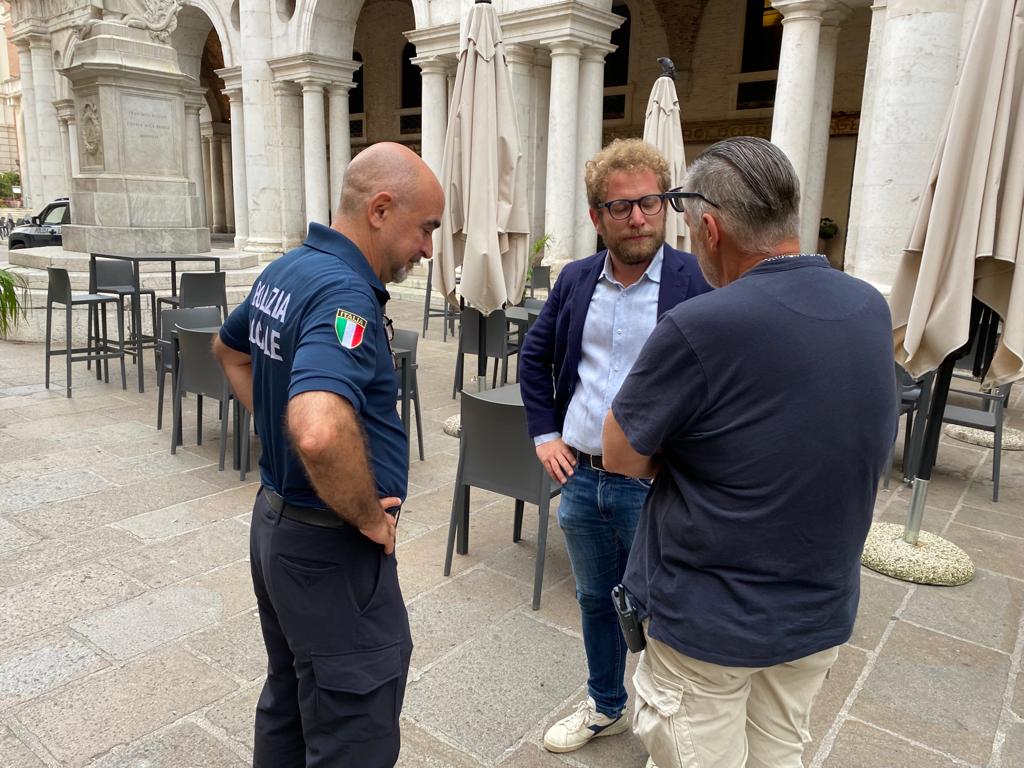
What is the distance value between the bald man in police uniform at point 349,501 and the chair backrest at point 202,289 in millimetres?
5869

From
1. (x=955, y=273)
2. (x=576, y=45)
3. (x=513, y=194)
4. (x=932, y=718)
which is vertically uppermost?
(x=576, y=45)

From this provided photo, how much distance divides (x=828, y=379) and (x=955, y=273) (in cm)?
247

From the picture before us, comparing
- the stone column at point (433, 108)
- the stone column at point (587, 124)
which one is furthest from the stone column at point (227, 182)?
the stone column at point (587, 124)

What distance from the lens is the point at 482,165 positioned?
Result: 5.33m

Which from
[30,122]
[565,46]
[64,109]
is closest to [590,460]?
[565,46]

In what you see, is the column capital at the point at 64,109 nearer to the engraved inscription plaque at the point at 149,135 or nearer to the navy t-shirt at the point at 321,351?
the engraved inscription plaque at the point at 149,135

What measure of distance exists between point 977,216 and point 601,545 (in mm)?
2299

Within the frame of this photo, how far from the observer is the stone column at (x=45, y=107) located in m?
23.4

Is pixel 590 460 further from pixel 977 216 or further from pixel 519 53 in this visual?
pixel 519 53

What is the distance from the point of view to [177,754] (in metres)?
2.36

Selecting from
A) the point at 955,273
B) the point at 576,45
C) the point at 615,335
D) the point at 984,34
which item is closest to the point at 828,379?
the point at 615,335

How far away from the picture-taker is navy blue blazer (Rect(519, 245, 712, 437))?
7.21 feet

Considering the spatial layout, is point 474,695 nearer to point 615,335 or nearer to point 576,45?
point 615,335

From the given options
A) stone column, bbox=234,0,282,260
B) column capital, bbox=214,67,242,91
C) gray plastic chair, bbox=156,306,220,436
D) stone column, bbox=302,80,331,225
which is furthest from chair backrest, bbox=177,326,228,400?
→ column capital, bbox=214,67,242,91
